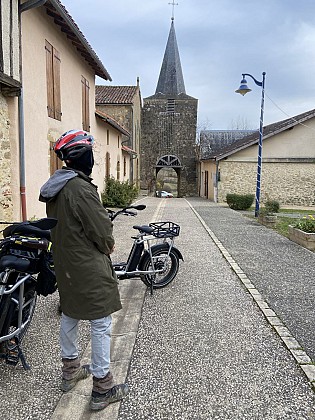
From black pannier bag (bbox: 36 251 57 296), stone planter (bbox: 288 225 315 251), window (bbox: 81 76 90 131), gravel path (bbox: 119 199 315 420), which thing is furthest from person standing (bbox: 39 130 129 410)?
window (bbox: 81 76 90 131)

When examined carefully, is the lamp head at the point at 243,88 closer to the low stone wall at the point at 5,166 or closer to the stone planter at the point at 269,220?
the stone planter at the point at 269,220

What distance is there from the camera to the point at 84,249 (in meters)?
2.19

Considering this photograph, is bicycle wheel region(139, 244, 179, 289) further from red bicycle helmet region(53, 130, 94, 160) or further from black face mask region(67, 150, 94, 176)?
red bicycle helmet region(53, 130, 94, 160)

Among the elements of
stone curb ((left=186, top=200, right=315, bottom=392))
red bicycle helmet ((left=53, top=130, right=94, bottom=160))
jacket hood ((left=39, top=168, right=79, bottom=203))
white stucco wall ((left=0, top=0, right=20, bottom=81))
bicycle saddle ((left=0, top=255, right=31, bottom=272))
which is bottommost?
stone curb ((left=186, top=200, right=315, bottom=392))

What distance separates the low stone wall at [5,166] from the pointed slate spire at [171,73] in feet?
102

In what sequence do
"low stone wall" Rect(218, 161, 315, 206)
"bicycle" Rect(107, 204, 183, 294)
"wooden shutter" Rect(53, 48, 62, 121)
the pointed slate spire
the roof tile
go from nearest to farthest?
"bicycle" Rect(107, 204, 183, 294)
"wooden shutter" Rect(53, 48, 62, 121)
"low stone wall" Rect(218, 161, 315, 206)
the roof tile
the pointed slate spire

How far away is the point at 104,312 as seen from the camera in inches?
87.7

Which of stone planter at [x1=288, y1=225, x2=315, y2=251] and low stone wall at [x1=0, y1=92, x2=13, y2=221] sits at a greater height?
low stone wall at [x1=0, y1=92, x2=13, y2=221]

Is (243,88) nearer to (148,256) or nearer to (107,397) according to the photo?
(148,256)

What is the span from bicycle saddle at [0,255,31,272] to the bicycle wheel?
1922 mm

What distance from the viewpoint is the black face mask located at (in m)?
2.26

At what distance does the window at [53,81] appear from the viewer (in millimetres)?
8539

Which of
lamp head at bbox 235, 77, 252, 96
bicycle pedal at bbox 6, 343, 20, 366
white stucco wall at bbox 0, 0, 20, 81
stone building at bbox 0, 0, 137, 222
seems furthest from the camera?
lamp head at bbox 235, 77, 252, 96

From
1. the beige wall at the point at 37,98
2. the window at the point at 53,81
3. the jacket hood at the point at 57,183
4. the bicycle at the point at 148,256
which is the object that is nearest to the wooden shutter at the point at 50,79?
the window at the point at 53,81
